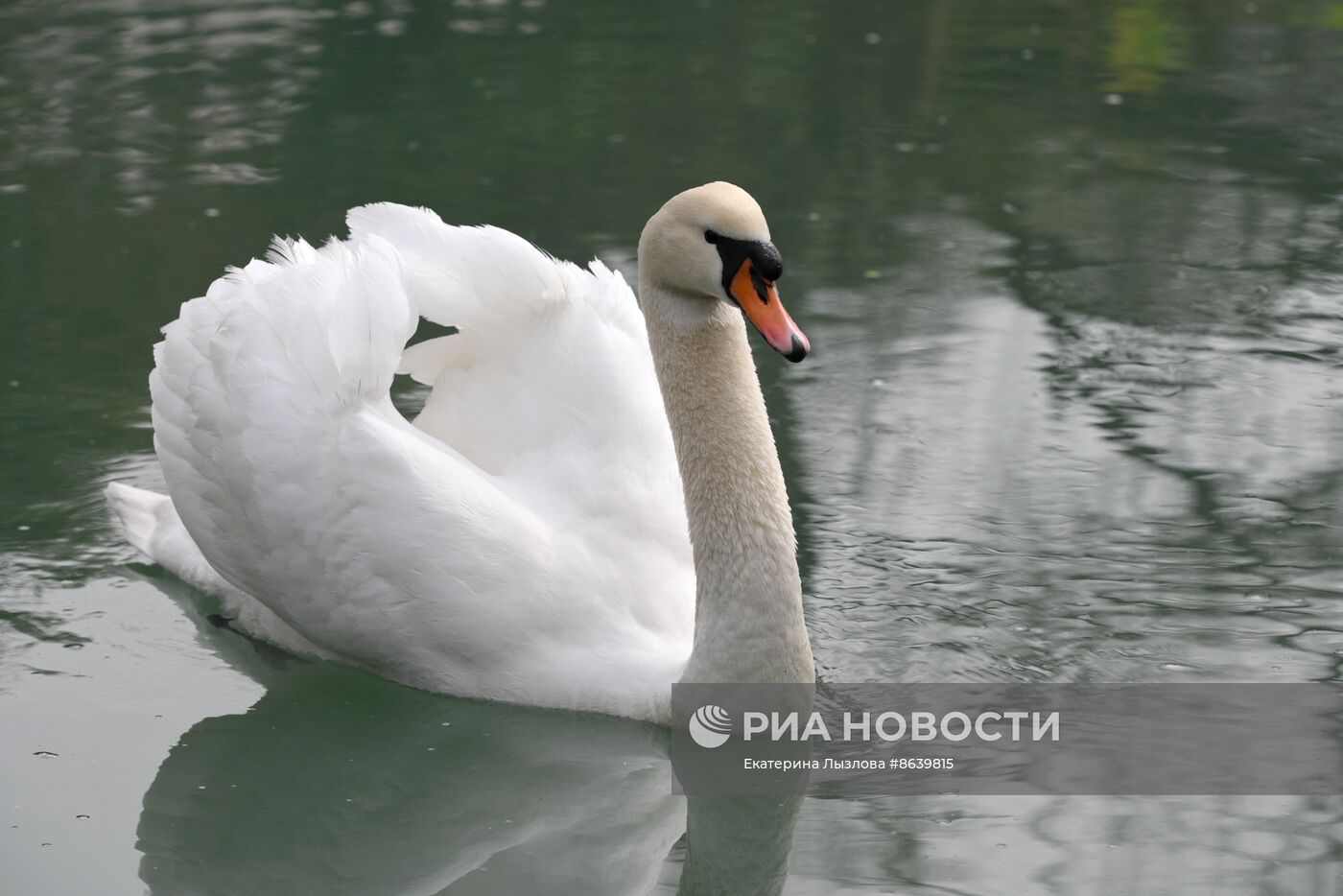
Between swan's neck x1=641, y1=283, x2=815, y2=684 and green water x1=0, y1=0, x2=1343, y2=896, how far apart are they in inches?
15.7

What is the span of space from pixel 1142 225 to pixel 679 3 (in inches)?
219

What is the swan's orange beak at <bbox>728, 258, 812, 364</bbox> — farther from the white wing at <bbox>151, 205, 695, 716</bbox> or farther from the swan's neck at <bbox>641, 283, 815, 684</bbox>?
the white wing at <bbox>151, 205, 695, 716</bbox>

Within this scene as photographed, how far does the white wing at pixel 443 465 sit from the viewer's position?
506cm

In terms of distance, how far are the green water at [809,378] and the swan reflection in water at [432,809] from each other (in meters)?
0.01

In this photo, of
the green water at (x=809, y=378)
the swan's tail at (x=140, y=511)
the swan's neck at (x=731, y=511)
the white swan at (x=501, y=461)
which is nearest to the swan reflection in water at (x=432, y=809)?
the green water at (x=809, y=378)

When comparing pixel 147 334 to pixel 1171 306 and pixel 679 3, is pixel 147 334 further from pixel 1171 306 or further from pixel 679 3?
pixel 679 3

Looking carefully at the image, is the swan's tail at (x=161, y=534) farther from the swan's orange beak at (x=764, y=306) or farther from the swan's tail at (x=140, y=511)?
the swan's orange beak at (x=764, y=306)

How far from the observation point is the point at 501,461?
18.4 ft

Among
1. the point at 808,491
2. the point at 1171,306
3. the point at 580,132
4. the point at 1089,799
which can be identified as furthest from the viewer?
the point at 580,132

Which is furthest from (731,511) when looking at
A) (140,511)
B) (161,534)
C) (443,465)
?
(140,511)

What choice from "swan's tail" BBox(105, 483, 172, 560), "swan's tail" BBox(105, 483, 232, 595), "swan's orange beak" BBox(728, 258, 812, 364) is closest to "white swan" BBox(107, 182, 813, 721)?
"swan's orange beak" BBox(728, 258, 812, 364)

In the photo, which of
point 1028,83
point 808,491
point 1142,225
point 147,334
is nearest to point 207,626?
point 808,491

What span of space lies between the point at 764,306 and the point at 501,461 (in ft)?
4.48

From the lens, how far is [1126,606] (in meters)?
5.64
